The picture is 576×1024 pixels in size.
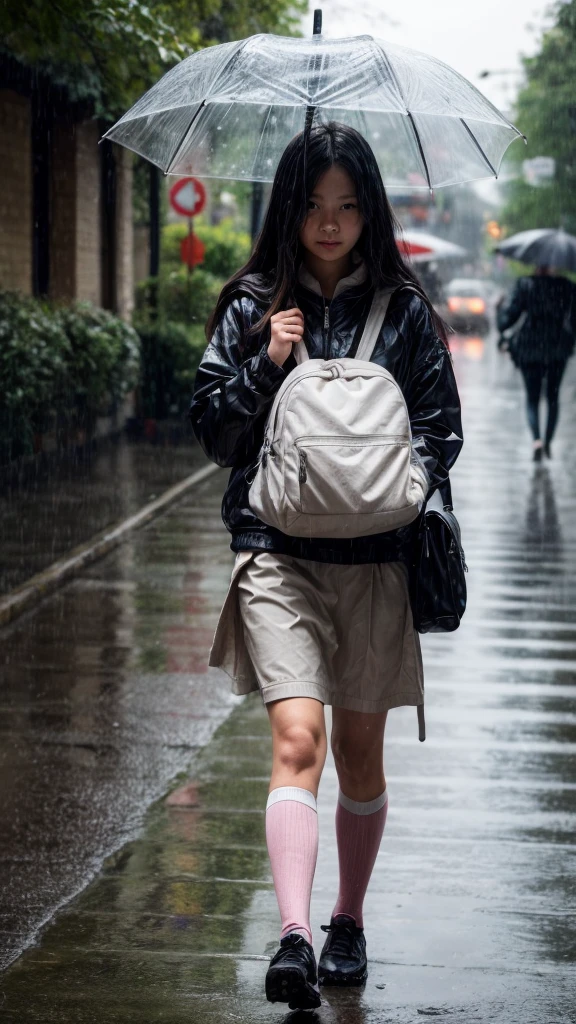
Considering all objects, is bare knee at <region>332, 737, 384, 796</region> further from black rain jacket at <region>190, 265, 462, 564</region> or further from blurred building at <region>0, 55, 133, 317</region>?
blurred building at <region>0, 55, 133, 317</region>

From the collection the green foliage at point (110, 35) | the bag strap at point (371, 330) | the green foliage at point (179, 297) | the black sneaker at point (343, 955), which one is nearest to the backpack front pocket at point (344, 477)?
the bag strap at point (371, 330)

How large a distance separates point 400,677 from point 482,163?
1697mm

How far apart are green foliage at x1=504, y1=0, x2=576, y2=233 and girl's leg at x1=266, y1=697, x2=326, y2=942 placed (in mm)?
14119

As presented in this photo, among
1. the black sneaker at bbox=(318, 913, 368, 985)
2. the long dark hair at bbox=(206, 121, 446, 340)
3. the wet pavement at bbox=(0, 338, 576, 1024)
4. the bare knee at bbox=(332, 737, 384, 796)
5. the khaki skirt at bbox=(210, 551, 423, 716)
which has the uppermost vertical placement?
the long dark hair at bbox=(206, 121, 446, 340)

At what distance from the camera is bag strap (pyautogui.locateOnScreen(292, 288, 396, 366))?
3594 mm

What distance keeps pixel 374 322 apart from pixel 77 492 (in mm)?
9530

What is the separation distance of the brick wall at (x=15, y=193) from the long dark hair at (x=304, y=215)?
11736mm

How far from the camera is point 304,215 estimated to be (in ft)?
11.8

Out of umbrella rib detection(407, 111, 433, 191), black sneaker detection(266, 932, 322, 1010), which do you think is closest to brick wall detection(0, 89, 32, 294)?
umbrella rib detection(407, 111, 433, 191)

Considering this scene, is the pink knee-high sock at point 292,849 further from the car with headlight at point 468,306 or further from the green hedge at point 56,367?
the car with headlight at point 468,306

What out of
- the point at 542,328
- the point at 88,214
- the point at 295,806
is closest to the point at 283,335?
the point at 295,806

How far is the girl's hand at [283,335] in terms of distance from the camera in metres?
3.49

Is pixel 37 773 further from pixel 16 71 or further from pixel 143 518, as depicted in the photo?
pixel 16 71

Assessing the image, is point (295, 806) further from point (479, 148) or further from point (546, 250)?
point (546, 250)
